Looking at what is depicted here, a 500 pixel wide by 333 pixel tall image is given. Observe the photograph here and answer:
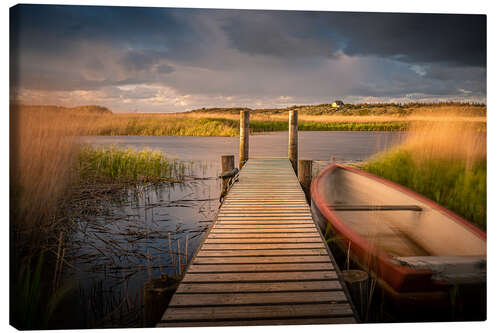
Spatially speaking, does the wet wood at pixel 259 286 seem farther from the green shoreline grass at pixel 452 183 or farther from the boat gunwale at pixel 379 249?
the green shoreline grass at pixel 452 183

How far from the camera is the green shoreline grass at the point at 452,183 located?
2615mm

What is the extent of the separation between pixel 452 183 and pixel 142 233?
328cm

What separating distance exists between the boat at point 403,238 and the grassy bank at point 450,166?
0.39 ft

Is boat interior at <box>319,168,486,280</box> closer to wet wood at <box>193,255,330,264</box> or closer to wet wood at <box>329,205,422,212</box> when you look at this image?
wet wood at <box>329,205,422,212</box>

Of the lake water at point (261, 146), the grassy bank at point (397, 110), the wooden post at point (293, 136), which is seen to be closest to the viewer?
the grassy bank at point (397, 110)

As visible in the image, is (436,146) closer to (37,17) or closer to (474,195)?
(474,195)

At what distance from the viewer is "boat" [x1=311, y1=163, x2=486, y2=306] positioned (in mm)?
2141

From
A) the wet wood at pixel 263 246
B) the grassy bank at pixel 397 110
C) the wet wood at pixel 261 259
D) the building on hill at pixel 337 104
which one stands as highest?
the building on hill at pixel 337 104

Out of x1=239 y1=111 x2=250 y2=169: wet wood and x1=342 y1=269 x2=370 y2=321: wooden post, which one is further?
x1=239 y1=111 x2=250 y2=169: wet wood

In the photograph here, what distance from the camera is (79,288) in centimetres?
271

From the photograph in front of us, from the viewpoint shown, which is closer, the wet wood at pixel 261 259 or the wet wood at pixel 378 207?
the wet wood at pixel 261 259

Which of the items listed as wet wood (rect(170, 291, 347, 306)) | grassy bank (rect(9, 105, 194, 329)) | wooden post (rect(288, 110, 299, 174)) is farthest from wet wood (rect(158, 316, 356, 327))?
wooden post (rect(288, 110, 299, 174))

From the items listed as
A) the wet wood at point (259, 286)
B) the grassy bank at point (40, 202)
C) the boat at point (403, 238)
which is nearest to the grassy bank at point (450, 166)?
the boat at point (403, 238)

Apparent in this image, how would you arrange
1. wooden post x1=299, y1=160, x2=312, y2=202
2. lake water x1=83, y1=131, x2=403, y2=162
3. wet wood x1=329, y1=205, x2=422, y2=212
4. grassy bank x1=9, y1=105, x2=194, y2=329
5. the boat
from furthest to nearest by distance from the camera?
wooden post x1=299, y1=160, x2=312, y2=202 < lake water x1=83, y1=131, x2=403, y2=162 < wet wood x1=329, y1=205, x2=422, y2=212 < grassy bank x1=9, y1=105, x2=194, y2=329 < the boat
